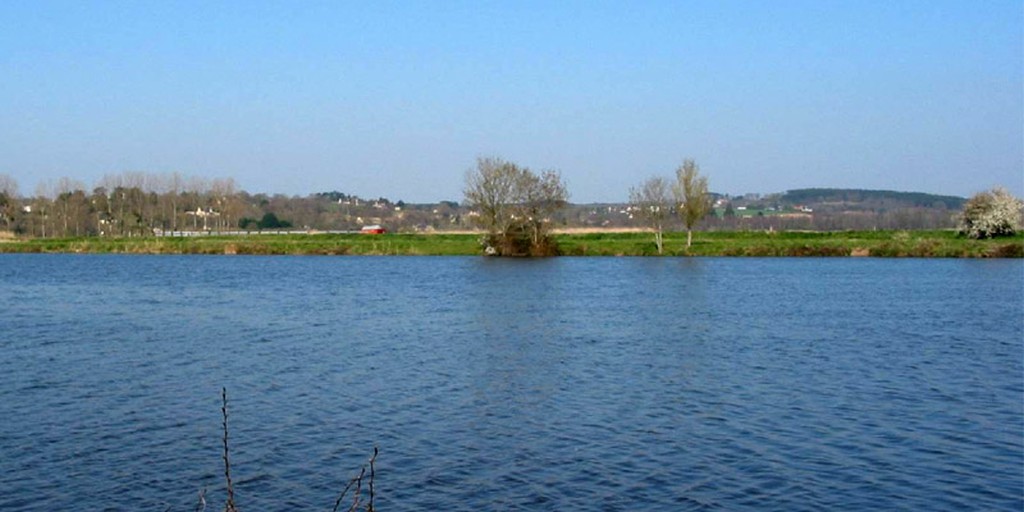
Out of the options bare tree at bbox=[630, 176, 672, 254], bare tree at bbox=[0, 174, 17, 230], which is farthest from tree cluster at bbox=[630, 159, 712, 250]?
bare tree at bbox=[0, 174, 17, 230]

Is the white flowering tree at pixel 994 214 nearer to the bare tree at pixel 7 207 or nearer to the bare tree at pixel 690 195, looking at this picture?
the bare tree at pixel 690 195

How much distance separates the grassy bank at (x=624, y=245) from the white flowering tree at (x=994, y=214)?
1443mm

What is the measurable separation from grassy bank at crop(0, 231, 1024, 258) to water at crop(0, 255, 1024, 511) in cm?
3672

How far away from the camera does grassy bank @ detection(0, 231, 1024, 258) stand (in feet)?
236

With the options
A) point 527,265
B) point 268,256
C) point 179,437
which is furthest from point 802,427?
point 268,256

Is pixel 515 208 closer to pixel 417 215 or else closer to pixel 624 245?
pixel 624 245

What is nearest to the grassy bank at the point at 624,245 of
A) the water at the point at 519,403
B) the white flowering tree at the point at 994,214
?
the white flowering tree at the point at 994,214

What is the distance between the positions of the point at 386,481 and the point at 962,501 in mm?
6697

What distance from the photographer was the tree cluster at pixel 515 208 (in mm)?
72688

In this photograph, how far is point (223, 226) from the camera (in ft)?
444

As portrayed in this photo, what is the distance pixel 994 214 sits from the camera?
244 feet

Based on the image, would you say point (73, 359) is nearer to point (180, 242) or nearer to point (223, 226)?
point (180, 242)

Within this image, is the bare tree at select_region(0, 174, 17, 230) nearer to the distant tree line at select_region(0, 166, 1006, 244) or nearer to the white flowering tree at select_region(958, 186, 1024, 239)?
the distant tree line at select_region(0, 166, 1006, 244)

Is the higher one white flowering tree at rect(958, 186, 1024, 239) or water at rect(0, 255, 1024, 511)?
white flowering tree at rect(958, 186, 1024, 239)
